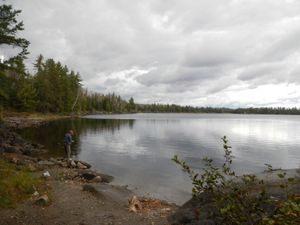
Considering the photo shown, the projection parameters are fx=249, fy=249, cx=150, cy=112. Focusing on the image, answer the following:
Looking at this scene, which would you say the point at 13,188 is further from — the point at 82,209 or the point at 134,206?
the point at 134,206

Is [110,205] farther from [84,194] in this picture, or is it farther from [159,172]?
[159,172]

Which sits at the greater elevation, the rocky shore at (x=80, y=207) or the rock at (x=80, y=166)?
the rocky shore at (x=80, y=207)

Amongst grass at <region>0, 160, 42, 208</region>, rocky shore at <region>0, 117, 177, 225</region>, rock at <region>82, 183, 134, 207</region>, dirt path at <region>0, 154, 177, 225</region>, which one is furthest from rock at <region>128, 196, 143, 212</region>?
grass at <region>0, 160, 42, 208</region>

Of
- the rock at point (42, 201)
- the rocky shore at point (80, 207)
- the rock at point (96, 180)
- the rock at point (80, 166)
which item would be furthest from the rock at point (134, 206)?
the rock at point (80, 166)

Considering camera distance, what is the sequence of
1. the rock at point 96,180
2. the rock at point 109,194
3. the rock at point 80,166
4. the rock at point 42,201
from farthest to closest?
the rock at point 80,166 < the rock at point 96,180 < the rock at point 109,194 < the rock at point 42,201

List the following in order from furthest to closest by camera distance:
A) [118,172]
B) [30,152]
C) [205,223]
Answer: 1. [30,152]
2. [118,172]
3. [205,223]

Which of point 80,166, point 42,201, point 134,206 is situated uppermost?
point 42,201

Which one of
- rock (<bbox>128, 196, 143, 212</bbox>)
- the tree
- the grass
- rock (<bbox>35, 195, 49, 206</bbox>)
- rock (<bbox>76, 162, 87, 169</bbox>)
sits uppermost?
the tree

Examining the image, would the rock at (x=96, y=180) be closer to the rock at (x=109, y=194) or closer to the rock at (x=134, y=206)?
the rock at (x=109, y=194)

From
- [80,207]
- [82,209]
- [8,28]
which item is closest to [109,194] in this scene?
[80,207]

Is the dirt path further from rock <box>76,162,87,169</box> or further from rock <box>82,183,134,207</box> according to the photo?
rock <box>76,162,87,169</box>

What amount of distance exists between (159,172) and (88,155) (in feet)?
35.2

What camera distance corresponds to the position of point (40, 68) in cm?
9319

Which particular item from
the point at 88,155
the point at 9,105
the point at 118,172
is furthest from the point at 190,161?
the point at 9,105
